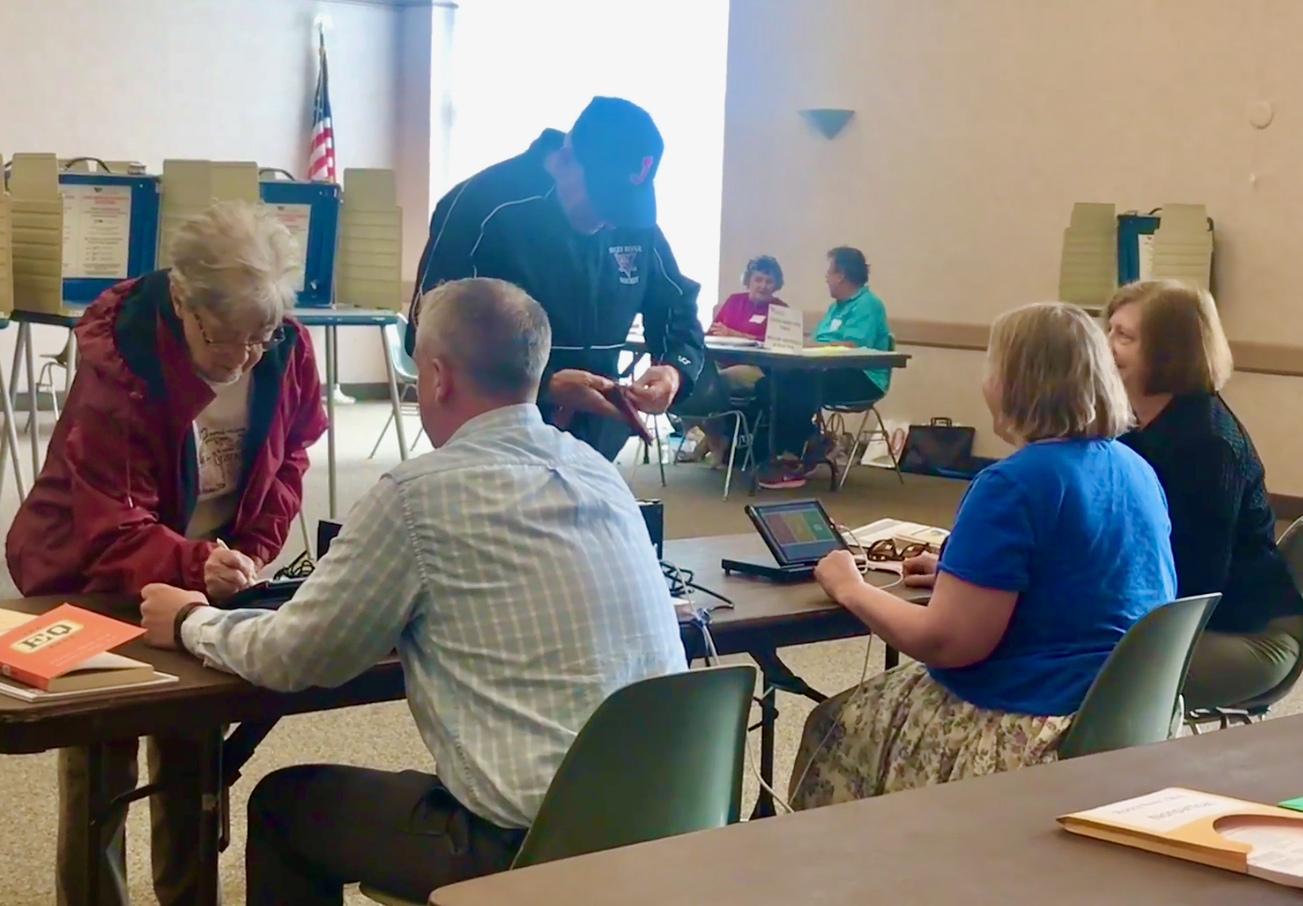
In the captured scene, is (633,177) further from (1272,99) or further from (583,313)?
(1272,99)

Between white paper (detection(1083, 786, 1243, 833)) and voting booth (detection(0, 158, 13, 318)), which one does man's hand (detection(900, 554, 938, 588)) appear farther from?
voting booth (detection(0, 158, 13, 318))

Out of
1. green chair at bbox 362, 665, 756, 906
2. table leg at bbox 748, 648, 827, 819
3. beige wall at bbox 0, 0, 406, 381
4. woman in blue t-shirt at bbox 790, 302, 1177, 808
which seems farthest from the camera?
beige wall at bbox 0, 0, 406, 381

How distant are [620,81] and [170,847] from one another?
8.53 meters

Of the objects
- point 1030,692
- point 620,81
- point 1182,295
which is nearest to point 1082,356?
point 1030,692

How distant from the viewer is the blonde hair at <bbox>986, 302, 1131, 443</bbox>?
2270 mm

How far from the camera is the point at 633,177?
2961 millimetres

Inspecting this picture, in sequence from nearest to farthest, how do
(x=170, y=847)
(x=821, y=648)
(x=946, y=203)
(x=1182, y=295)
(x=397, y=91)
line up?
(x=170, y=847)
(x=1182, y=295)
(x=821, y=648)
(x=946, y=203)
(x=397, y=91)

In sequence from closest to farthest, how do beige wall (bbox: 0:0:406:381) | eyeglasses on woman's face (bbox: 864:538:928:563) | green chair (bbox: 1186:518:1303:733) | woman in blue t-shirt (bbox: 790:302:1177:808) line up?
woman in blue t-shirt (bbox: 790:302:1177:808)
eyeglasses on woman's face (bbox: 864:538:928:563)
green chair (bbox: 1186:518:1303:733)
beige wall (bbox: 0:0:406:381)

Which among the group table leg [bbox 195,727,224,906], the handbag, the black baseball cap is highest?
the black baseball cap

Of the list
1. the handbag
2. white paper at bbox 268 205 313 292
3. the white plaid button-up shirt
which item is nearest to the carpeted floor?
white paper at bbox 268 205 313 292

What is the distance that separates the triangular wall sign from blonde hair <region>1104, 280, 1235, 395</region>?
6.57 meters

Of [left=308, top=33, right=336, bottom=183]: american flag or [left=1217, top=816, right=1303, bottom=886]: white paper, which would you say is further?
[left=308, top=33, right=336, bottom=183]: american flag

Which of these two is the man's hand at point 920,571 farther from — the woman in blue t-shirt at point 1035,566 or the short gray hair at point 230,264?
the short gray hair at point 230,264

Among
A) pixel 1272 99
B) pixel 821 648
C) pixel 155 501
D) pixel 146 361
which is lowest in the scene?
pixel 821 648
